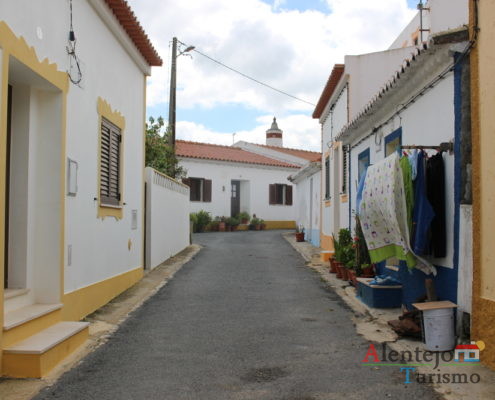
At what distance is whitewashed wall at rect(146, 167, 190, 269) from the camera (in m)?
12.0

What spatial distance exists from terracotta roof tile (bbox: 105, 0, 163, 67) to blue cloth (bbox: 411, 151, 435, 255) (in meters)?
5.15

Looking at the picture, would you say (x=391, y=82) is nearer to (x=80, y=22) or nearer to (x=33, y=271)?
(x=80, y=22)

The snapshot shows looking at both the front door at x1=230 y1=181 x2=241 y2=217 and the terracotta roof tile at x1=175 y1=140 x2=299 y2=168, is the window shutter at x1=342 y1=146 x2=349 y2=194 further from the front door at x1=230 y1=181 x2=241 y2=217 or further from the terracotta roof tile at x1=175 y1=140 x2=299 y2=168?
the front door at x1=230 y1=181 x2=241 y2=217

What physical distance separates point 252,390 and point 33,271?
3151mm

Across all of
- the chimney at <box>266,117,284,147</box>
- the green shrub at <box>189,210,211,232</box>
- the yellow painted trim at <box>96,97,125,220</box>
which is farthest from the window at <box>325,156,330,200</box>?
the chimney at <box>266,117,284,147</box>

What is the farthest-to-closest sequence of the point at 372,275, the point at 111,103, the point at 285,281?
the point at 285,281 → the point at 372,275 → the point at 111,103

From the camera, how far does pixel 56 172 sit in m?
6.23

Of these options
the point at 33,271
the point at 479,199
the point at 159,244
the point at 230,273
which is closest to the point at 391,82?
the point at 479,199

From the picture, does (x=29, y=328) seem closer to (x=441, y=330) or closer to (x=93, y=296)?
(x=93, y=296)

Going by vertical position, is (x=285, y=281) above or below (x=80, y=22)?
below

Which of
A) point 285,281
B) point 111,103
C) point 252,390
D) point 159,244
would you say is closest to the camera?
point 252,390

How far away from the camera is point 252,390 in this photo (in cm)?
443

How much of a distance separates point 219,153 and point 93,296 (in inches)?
908

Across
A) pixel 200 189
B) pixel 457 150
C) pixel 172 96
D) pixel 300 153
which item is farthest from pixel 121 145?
pixel 300 153
